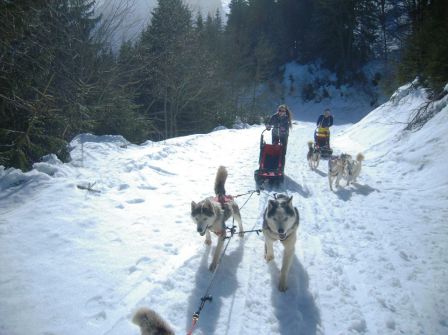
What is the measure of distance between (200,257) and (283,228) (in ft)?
4.74

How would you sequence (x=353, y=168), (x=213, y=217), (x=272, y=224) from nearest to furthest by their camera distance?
(x=272, y=224) < (x=213, y=217) < (x=353, y=168)

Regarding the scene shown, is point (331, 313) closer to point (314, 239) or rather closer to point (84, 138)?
point (314, 239)

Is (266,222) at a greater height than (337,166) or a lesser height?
lesser

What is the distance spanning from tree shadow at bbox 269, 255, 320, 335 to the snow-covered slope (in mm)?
15

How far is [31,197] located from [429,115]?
1218cm

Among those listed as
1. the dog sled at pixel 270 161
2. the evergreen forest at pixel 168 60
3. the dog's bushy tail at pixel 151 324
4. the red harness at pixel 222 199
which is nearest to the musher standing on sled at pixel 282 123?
the dog sled at pixel 270 161

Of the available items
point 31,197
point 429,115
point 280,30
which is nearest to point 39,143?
point 31,197

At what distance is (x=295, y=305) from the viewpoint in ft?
11.6

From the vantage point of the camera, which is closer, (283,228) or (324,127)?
(283,228)

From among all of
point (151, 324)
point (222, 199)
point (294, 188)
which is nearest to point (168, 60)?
point (294, 188)

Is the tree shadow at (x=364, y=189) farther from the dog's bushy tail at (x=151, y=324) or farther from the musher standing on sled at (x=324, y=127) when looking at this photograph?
the dog's bushy tail at (x=151, y=324)

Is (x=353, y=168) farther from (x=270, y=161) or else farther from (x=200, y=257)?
(x=200, y=257)

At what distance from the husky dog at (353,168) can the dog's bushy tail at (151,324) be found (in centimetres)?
706

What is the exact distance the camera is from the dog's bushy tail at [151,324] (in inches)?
83.7
